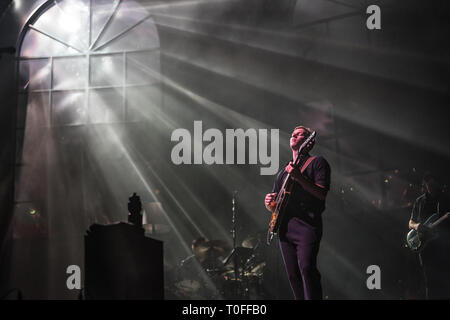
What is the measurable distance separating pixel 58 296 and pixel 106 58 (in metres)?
4.54

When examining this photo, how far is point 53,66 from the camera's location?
7.90m

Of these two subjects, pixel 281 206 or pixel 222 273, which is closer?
pixel 281 206

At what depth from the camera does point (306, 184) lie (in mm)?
3088

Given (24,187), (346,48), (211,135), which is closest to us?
(346,48)

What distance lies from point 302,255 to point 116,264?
1378mm

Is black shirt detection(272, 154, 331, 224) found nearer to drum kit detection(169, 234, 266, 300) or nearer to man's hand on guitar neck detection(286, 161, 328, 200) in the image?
man's hand on guitar neck detection(286, 161, 328, 200)

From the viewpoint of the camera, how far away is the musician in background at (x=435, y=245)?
15.0 feet

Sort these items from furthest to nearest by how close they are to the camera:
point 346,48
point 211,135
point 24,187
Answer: point 24,187 < point 211,135 < point 346,48

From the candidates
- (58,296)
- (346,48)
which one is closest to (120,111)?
(58,296)

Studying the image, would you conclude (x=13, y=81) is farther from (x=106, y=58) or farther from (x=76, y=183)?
(x=76, y=183)

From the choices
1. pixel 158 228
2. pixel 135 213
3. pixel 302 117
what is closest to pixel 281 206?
pixel 135 213

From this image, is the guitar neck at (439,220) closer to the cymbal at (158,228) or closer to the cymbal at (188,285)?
the cymbal at (188,285)

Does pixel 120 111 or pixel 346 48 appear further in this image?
pixel 120 111

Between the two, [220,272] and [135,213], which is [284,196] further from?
[220,272]
